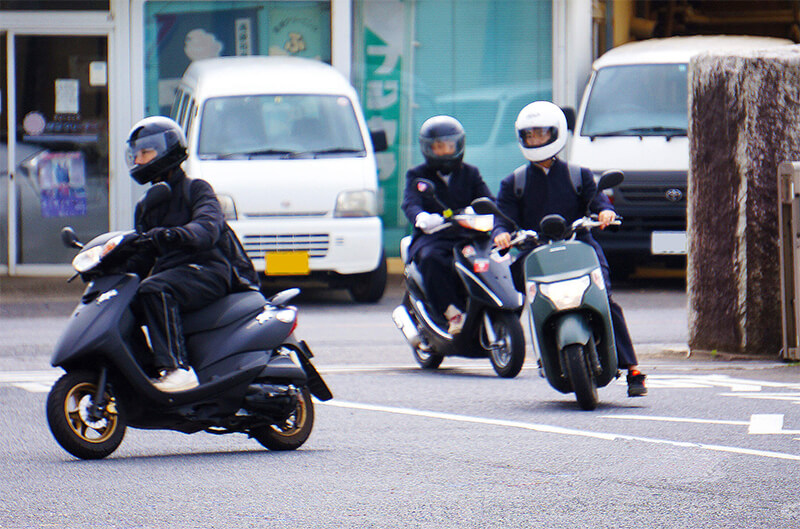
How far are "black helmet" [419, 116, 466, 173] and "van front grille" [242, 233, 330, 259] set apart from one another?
3672mm

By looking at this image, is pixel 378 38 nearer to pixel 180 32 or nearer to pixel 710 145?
pixel 180 32

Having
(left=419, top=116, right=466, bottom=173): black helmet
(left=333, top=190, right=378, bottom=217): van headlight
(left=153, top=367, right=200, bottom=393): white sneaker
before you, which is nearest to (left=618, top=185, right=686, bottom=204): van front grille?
(left=333, top=190, right=378, bottom=217): van headlight

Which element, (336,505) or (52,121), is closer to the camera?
(336,505)

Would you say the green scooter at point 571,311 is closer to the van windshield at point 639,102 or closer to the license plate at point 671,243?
the license plate at point 671,243

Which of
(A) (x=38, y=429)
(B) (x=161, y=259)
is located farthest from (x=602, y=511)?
(A) (x=38, y=429)

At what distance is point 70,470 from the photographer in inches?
251

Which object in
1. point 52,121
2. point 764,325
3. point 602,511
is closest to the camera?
point 602,511

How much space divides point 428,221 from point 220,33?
8.77 meters

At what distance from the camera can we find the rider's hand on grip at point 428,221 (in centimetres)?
976

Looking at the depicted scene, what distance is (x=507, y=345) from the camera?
948cm

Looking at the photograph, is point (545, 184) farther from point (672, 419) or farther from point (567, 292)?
point (672, 419)

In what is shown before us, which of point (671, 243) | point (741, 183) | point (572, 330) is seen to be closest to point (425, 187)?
point (741, 183)

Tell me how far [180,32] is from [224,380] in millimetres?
11683

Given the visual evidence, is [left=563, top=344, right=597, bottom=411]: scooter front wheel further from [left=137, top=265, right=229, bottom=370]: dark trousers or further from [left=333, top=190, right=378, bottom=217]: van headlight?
[left=333, top=190, right=378, bottom=217]: van headlight
